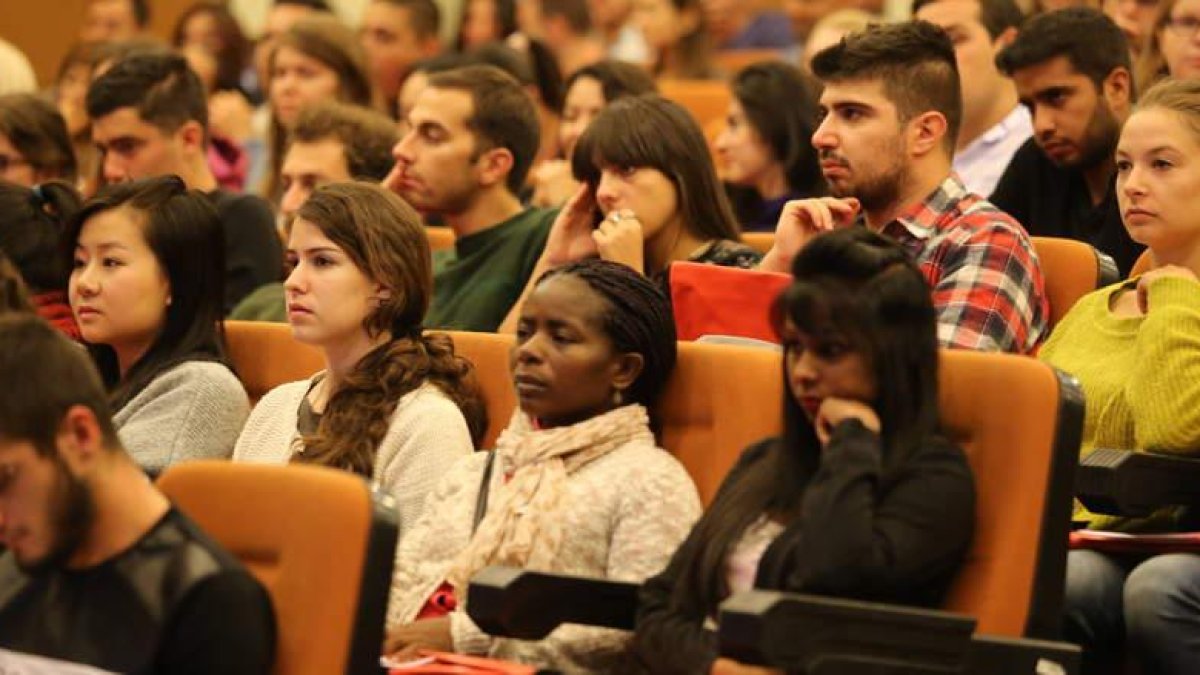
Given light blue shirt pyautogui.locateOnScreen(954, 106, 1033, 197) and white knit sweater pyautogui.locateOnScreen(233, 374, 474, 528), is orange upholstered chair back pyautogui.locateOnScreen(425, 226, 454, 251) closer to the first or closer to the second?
light blue shirt pyautogui.locateOnScreen(954, 106, 1033, 197)

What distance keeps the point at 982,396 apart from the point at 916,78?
3.10ft

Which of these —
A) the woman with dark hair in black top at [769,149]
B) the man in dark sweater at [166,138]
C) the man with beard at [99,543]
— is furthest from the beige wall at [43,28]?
the man with beard at [99,543]

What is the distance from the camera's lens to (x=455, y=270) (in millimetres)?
4621

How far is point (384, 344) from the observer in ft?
11.7

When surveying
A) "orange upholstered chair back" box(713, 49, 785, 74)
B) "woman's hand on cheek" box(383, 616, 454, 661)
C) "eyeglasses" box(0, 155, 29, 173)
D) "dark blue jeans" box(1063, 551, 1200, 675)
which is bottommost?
"woman's hand on cheek" box(383, 616, 454, 661)

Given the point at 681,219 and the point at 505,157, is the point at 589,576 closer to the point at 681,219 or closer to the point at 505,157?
the point at 681,219

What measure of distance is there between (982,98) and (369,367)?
6.82 ft

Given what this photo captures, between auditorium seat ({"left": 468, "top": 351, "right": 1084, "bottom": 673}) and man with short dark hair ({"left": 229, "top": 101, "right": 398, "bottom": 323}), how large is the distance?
7.24 ft

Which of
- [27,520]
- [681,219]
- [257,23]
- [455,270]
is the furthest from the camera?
[257,23]

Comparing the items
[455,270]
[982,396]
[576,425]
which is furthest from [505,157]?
[982,396]

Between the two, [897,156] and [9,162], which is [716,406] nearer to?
[897,156]

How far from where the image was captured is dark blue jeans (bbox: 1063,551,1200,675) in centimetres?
300

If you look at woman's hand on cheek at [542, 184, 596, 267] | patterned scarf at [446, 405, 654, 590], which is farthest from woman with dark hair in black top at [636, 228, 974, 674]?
woman's hand on cheek at [542, 184, 596, 267]

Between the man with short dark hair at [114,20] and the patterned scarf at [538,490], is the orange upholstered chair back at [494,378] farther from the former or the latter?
the man with short dark hair at [114,20]
